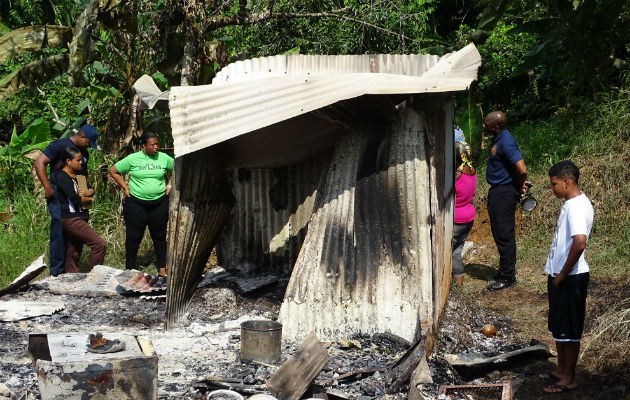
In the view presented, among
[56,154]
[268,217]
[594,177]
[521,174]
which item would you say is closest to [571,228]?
[521,174]

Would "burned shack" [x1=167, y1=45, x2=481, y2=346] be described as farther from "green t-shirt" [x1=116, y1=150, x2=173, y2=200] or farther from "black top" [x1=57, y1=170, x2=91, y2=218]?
"black top" [x1=57, y1=170, x2=91, y2=218]

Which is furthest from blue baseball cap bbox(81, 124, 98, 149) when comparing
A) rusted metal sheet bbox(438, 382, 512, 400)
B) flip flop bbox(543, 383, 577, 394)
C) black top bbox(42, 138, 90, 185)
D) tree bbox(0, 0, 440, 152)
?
flip flop bbox(543, 383, 577, 394)

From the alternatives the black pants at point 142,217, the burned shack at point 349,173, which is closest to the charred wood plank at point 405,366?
the burned shack at point 349,173

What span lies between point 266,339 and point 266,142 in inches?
78.9

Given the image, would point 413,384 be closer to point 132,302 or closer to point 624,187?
point 132,302

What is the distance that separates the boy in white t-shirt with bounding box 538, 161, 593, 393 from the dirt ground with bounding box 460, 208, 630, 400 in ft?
0.76

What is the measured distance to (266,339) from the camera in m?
5.23

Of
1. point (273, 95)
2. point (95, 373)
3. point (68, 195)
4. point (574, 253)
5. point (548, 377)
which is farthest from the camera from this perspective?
point (68, 195)

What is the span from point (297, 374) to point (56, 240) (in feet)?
14.8

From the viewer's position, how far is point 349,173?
624 cm

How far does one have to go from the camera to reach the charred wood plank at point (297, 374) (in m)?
4.66

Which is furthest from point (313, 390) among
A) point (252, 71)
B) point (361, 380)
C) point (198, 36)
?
point (198, 36)

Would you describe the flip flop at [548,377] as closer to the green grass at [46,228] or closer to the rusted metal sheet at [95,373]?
the rusted metal sheet at [95,373]

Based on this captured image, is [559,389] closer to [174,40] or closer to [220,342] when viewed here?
[220,342]
